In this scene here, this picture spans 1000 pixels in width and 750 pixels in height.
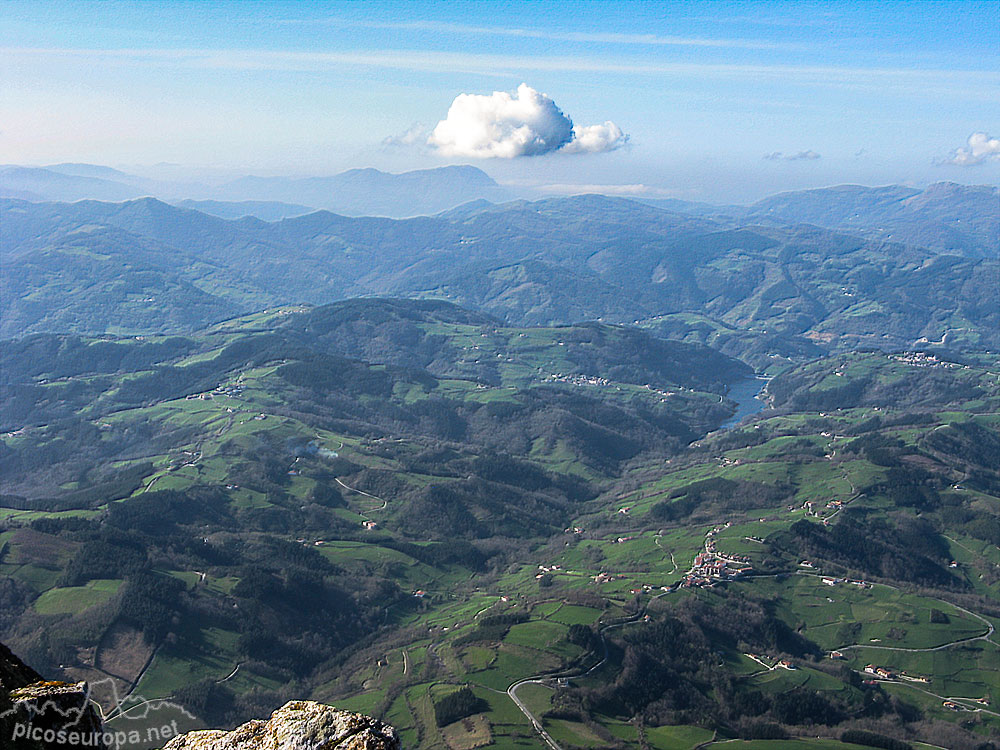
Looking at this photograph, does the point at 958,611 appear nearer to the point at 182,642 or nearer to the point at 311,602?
the point at 311,602

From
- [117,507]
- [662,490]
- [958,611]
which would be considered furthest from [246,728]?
[662,490]

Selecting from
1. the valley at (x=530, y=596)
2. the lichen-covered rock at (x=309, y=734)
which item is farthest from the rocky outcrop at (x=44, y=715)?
the valley at (x=530, y=596)

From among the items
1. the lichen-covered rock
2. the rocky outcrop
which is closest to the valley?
the lichen-covered rock

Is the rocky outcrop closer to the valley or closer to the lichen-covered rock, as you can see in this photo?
the lichen-covered rock

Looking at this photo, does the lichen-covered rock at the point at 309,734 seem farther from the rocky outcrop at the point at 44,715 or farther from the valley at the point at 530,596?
the valley at the point at 530,596

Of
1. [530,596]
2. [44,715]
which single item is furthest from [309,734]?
[530,596]

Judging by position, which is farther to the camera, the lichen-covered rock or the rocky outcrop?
the lichen-covered rock

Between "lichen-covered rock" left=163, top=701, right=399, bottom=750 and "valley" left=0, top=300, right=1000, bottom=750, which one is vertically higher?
"lichen-covered rock" left=163, top=701, right=399, bottom=750
